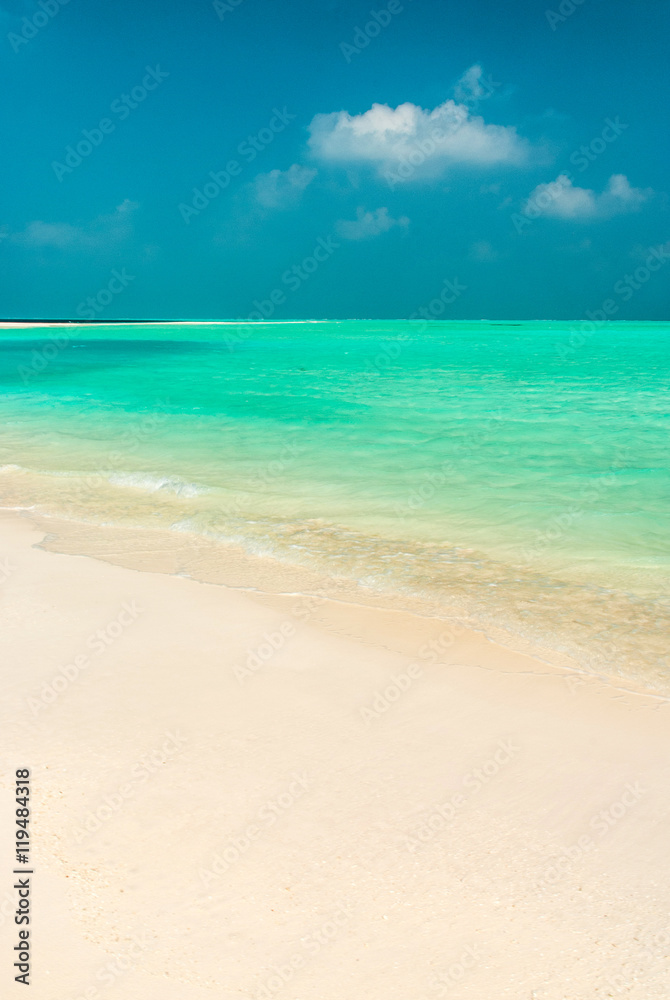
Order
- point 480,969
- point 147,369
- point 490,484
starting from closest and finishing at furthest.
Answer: point 480,969 < point 490,484 < point 147,369

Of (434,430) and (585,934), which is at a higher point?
(434,430)

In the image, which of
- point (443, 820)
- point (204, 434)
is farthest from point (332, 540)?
point (204, 434)

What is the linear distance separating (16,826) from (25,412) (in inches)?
692

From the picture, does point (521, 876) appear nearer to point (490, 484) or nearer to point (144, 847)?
point (144, 847)

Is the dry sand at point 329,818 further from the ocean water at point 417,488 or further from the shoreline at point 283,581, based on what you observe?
the ocean water at point 417,488

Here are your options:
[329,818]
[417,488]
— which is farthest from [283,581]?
[417,488]

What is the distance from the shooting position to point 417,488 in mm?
10047

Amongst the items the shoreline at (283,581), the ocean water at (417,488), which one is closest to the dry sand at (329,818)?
the shoreline at (283,581)

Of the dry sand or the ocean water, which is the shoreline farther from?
the dry sand

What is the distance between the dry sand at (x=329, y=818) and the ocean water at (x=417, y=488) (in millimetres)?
1240

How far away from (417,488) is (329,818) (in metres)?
7.14

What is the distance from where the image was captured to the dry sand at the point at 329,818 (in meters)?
2.47

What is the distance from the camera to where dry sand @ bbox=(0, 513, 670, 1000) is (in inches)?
97.3

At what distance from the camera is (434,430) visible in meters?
15.7
